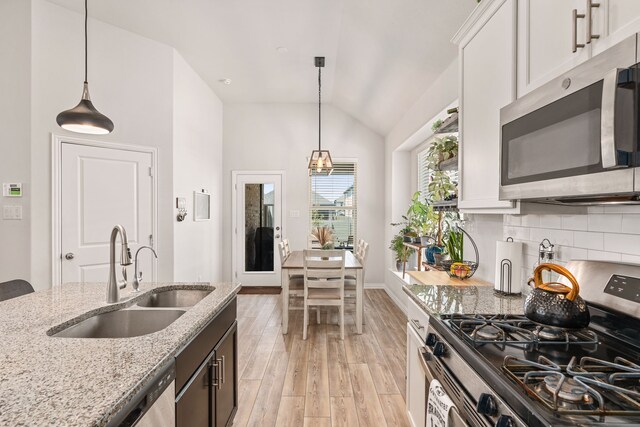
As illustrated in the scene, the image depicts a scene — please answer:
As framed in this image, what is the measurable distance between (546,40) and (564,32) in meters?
0.10

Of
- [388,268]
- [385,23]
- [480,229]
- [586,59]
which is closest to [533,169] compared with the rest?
[586,59]

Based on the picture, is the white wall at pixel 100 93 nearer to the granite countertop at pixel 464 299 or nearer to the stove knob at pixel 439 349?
the granite countertop at pixel 464 299

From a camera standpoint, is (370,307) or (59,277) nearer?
(59,277)

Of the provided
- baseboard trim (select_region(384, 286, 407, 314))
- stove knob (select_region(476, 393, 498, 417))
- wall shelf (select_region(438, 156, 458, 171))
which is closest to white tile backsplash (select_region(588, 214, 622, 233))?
stove knob (select_region(476, 393, 498, 417))

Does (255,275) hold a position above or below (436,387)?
below

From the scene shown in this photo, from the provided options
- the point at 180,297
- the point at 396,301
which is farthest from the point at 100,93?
the point at 396,301

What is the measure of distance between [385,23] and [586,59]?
7.03 feet

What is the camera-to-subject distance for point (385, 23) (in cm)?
282

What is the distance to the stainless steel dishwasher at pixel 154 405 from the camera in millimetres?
826

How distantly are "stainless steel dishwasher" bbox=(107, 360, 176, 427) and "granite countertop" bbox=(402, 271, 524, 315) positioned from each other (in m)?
1.06

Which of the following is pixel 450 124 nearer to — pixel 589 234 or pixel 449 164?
pixel 449 164

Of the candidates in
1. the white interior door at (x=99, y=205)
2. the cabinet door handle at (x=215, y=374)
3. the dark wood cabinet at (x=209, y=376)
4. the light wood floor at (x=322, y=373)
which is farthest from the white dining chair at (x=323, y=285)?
the cabinet door handle at (x=215, y=374)

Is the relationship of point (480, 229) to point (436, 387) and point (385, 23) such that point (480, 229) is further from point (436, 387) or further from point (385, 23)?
point (385, 23)

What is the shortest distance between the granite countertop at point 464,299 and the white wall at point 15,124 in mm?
3273
